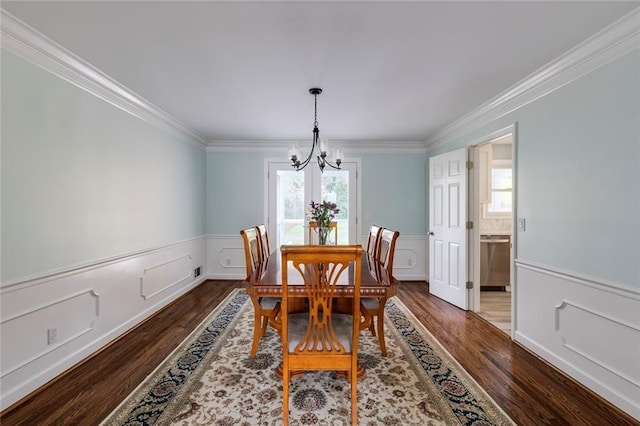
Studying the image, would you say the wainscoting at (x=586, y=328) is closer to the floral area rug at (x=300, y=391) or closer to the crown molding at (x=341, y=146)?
the floral area rug at (x=300, y=391)

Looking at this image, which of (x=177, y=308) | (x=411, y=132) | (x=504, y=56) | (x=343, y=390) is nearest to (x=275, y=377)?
(x=343, y=390)

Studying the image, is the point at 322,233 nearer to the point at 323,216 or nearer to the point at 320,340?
the point at 323,216

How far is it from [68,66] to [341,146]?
357 centimetres

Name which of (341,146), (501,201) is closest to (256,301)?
(341,146)

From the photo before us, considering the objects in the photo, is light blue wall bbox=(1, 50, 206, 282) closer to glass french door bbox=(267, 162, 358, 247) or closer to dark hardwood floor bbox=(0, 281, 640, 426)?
dark hardwood floor bbox=(0, 281, 640, 426)

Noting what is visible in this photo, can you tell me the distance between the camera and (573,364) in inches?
85.5

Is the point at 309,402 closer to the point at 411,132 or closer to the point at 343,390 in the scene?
the point at 343,390

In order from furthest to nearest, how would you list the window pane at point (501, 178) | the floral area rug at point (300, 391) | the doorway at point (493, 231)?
the window pane at point (501, 178), the doorway at point (493, 231), the floral area rug at point (300, 391)

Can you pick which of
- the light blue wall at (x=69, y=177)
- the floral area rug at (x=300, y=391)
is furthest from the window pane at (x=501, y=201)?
the light blue wall at (x=69, y=177)

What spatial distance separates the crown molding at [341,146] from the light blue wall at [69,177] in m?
1.42

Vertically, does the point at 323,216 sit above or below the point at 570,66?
below

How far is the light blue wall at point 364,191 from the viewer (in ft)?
16.5

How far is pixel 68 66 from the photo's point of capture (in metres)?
2.22

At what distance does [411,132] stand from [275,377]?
3.66 m
